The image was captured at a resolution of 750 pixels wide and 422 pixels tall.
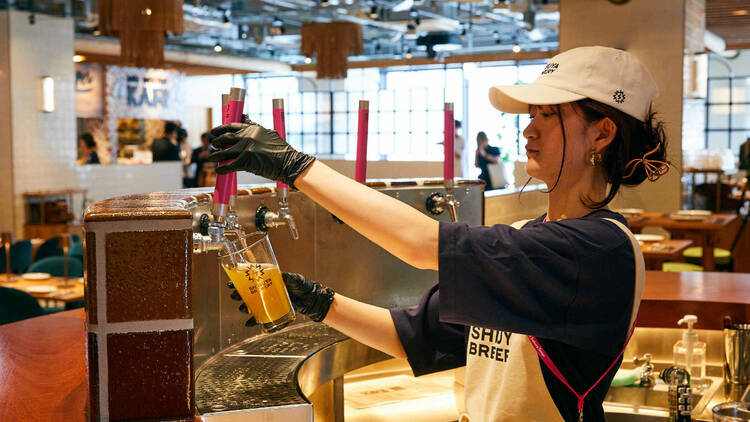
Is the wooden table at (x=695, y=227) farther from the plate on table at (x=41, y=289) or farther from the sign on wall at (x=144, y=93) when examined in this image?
the sign on wall at (x=144, y=93)

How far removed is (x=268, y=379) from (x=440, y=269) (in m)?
0.58

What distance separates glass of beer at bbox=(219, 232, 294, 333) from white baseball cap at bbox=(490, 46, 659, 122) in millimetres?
490

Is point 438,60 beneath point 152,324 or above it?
above

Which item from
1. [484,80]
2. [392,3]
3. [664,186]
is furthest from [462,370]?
[484,80]

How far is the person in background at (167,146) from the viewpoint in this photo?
11.9m

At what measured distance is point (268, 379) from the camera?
1637mm

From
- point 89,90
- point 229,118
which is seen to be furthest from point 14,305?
point 89,90

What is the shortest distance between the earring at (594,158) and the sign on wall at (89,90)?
13.8 meters

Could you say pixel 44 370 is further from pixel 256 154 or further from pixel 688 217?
pixel 688 217

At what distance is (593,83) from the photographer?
4.43 feet

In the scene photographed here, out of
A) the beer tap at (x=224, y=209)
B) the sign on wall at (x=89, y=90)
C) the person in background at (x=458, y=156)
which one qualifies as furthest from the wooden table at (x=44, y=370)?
the sign on wall at (x=89, y=90)

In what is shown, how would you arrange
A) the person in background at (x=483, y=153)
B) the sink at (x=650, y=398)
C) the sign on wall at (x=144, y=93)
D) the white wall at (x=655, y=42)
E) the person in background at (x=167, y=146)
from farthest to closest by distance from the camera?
the sign on wall at (x=144, y=93) → the person in background at (x=167, y=146) → the person in background at (x=483, y=153) → the white wall at (x=655, y=42) → the sink at (x=650, y=398)

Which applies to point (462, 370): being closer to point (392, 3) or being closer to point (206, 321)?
point (206, 321)

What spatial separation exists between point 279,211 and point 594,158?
2.27ft
